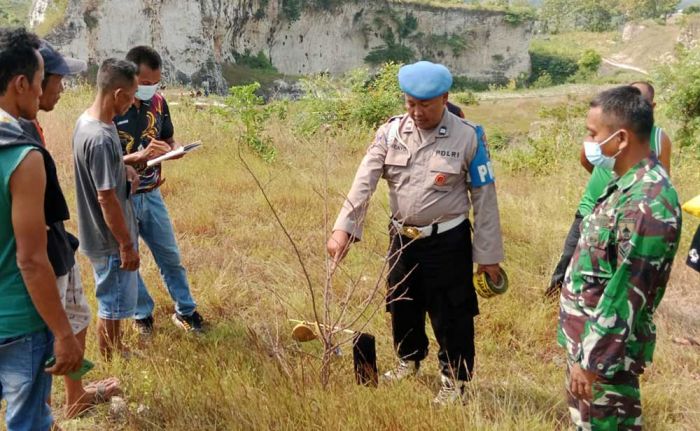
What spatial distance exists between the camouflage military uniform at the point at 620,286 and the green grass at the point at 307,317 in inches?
12.8

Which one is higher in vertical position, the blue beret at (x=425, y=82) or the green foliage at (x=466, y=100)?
the blue beret at (x=425, y=82)

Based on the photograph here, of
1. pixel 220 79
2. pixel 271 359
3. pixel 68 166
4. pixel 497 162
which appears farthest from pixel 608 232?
pixel 220 79

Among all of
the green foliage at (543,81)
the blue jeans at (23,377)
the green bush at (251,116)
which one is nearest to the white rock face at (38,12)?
the green bush at (251,116)

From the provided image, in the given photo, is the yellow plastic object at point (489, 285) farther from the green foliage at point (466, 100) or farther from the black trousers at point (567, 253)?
the green foliage at point (466, 100)

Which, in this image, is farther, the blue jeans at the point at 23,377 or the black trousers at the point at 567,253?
the black trousers at the point at 567,253

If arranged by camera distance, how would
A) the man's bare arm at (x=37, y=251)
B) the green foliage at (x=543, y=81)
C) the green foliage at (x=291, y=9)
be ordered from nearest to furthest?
the man's bare arm at (x=37, y=251) < the green foliage at (x=291, y=9) < the green foliage at (x=543, y=81)

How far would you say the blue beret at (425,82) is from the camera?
7.68 feet

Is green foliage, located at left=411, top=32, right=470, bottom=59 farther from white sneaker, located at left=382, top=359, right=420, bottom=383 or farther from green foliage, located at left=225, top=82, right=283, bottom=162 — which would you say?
white sneaker, located at left=382, top=359, right=420, bottom=383

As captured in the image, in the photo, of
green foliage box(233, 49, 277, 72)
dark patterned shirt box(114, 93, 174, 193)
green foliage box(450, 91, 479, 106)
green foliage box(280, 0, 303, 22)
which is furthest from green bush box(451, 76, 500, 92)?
dark patterned shirt box(114, 93, 174, 193)

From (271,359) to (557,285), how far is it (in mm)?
2029

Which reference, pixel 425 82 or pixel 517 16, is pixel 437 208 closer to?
pixel 425 82

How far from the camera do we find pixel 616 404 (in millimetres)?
1903

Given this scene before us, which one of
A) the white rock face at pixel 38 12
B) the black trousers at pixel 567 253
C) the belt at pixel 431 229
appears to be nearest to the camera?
the belt at pixel 431 229

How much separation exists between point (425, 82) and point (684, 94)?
741 centimetres
